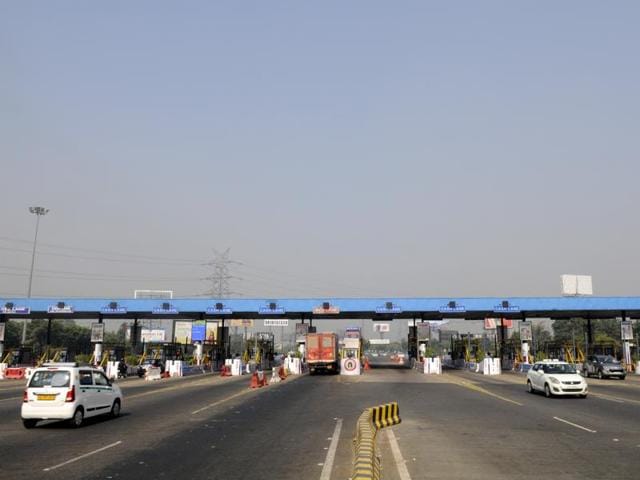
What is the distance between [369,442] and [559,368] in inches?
773

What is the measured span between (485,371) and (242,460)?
44.2 metres

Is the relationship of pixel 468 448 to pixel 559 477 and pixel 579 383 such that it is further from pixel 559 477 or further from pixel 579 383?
pixel 579 383

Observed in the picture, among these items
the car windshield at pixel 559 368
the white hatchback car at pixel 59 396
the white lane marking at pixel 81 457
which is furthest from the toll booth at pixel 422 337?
the white lane marking at pixel 81 457

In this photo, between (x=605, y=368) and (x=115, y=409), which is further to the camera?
(x=605, y=368)

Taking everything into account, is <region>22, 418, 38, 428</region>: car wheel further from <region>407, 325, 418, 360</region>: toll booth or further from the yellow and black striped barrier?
<region>407, 325, 418, 360</region>: toll booth

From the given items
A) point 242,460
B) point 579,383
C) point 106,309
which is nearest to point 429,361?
point 579,383

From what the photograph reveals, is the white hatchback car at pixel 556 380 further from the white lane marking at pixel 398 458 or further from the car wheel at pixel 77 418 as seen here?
the car wheel at pixel 77 418

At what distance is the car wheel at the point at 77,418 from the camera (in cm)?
1568

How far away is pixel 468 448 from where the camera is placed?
12.0 meters

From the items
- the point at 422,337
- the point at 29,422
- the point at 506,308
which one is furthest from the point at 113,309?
the point at 29,422

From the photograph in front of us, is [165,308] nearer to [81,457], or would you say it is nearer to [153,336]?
[81,457]

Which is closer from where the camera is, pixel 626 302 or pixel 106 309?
pixel 626 302

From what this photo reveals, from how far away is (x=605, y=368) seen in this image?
4203 cm

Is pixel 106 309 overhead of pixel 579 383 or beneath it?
overhead
